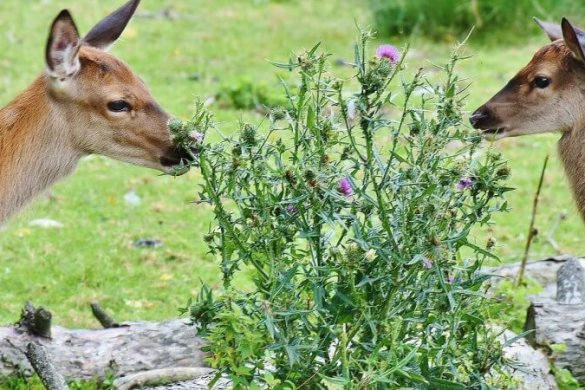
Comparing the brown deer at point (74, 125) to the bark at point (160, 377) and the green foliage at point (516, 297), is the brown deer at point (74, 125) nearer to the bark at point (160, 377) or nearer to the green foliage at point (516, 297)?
the bark at point (160, 377)

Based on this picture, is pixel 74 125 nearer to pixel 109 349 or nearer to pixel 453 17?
Result: pixel 109 349

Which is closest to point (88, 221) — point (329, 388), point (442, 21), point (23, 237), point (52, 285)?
point (23, 237)

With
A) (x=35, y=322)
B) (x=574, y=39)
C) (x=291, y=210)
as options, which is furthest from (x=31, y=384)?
(x=574, y=39)

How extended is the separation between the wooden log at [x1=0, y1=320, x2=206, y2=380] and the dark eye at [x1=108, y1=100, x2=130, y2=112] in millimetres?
1061

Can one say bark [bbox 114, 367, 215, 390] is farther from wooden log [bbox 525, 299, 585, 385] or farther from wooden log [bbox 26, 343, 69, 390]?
wooden log [bbox 525, 299, 585, 385]

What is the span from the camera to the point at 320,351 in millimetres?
4605

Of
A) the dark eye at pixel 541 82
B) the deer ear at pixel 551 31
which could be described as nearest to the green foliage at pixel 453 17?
the deer ear at pixel 551 31

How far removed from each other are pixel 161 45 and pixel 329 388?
8.45 meters

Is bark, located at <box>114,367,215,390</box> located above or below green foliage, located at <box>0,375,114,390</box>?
above

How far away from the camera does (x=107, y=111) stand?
221 inches

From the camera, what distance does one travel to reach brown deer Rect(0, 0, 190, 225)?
5.56m

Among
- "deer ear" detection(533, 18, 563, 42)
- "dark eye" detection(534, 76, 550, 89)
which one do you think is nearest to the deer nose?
"dark eye" detection(534, 76, 550, 89)

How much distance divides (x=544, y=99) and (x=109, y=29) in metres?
2.29

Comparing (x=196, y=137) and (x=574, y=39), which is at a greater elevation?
(x=574, y=39)
